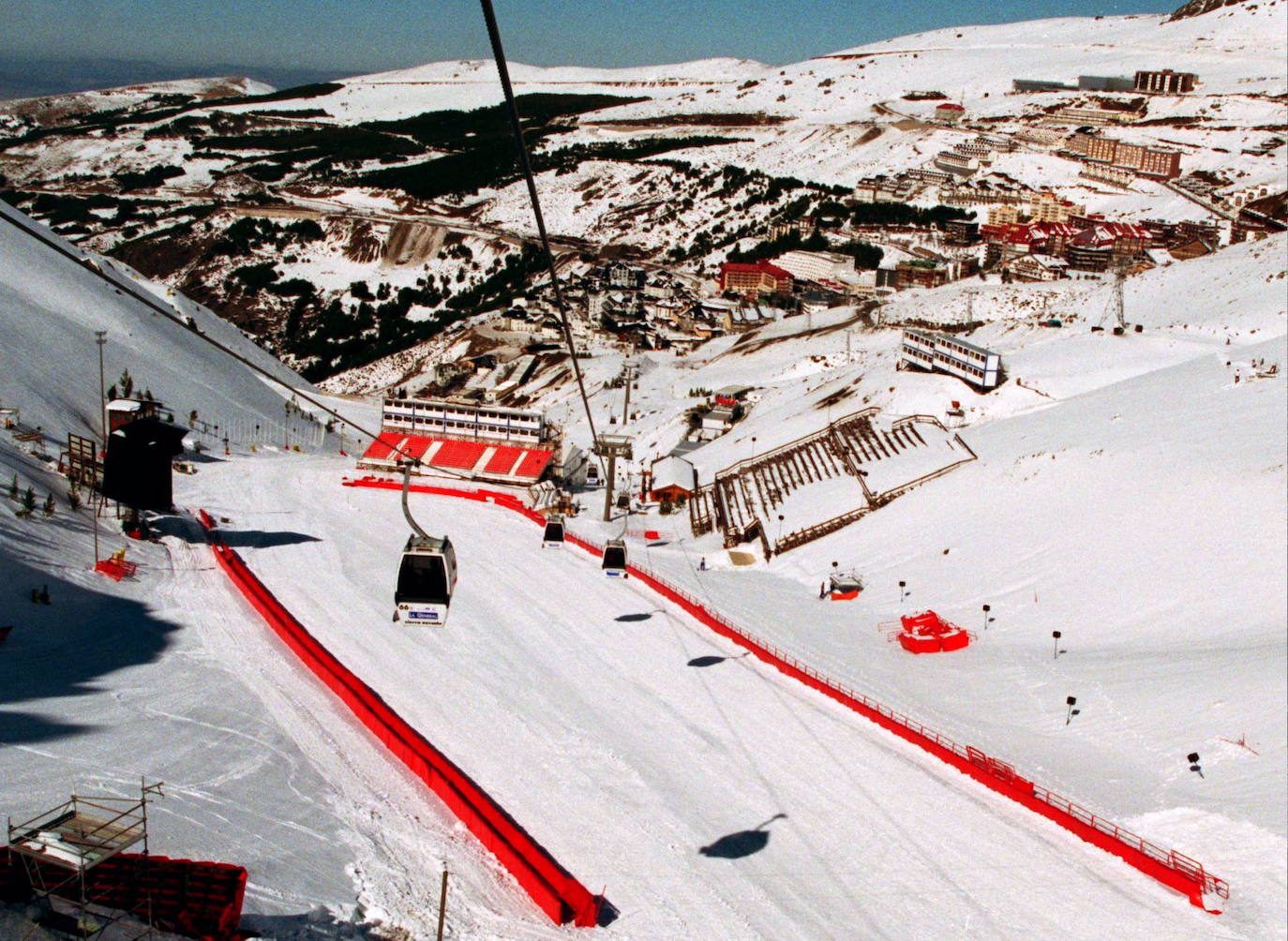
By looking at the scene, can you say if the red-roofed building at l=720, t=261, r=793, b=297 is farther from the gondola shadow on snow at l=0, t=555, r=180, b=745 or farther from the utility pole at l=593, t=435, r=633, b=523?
the gondola shadow on snow at l=0, t=555, r=180, b=745

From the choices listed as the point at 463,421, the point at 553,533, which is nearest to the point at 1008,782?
the point at 553,533

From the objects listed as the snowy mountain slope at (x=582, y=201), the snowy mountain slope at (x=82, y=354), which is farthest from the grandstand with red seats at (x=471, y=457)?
the snowy mountain slope at (x=582, y=201)

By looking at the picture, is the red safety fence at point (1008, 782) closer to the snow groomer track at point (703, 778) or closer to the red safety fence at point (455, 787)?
the snow groomer track at point (703, 778)

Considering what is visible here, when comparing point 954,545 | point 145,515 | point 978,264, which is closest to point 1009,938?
point 954,545

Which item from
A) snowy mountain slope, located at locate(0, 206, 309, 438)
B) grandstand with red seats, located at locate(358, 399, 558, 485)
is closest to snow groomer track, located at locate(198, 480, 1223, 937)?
snowy mountain slope, located at locate(0, 206, 309, 438)

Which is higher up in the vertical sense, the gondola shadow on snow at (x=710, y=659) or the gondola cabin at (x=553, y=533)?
the gondola cabin at (x=553, y=533)

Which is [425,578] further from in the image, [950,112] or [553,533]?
[950,112]

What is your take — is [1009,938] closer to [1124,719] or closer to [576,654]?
[1124,719]
